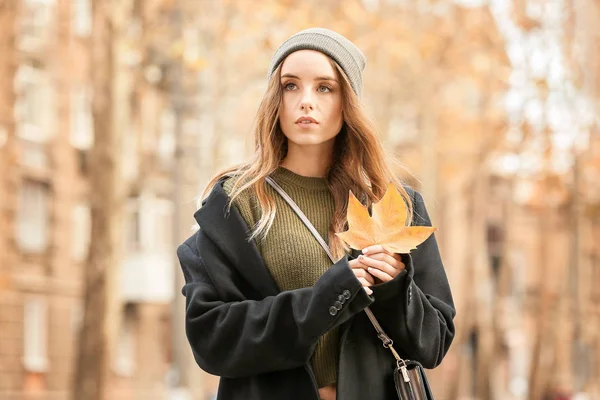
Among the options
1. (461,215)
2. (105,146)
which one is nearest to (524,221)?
(461,215)

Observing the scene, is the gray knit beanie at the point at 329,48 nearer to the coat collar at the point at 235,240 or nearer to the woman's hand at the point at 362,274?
the coat collar at the point at 235,240

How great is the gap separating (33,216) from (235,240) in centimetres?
2815

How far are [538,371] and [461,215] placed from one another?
27805 mm

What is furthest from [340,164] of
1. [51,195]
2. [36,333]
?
[51,195]

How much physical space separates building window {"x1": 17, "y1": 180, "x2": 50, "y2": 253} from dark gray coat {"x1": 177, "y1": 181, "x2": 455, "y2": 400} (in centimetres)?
2712

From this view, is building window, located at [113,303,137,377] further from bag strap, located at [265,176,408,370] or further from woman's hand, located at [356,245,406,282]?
woman's hand, located at [356,245,406,282]

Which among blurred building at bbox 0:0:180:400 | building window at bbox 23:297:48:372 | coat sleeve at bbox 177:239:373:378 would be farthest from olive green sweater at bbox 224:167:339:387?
building window at bbox 23:297:48:372

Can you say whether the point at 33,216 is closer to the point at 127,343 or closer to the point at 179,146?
the point at 127,343

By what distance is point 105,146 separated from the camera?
541 inches

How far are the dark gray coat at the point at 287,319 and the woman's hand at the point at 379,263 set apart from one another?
0.02 m

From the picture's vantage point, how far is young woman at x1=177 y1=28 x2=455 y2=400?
351 cm

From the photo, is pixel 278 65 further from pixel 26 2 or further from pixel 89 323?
pixel 26 2

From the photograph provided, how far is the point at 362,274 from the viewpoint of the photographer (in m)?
3.47

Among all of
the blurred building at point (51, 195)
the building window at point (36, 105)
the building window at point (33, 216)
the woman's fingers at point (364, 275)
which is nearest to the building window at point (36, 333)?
the blurred building at point (51, 195)
